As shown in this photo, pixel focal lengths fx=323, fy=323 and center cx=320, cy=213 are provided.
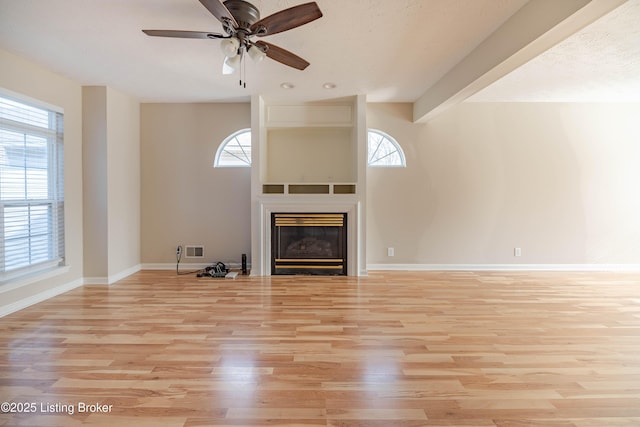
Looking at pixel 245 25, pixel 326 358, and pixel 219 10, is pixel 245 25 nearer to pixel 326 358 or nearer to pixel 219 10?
pixel 219 10

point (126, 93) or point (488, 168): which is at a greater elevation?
point (126, 93)

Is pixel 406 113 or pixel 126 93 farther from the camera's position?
pixel 406 113

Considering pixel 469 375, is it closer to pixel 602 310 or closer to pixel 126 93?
pixel 602 310

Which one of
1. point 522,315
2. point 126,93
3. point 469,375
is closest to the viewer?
point 469,375

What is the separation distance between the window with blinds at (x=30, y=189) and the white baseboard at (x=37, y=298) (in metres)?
0.26

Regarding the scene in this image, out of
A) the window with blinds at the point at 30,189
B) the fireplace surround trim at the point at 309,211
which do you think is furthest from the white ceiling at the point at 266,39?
the fireplace surround trim at the point at 309,211

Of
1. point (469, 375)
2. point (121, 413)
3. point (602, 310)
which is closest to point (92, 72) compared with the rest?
point (121, 413)

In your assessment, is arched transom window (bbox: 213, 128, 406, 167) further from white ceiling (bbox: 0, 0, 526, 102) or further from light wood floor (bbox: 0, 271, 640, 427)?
light wood floor (bbox: 0, 271, 640, 427)

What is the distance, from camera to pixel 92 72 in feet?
12.0

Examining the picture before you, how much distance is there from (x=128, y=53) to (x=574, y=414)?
14.4 ft

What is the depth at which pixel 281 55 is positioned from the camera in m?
2.65

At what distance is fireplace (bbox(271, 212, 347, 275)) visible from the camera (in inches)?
184

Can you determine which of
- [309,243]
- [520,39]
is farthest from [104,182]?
[520,39]

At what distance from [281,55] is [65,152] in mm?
3062
